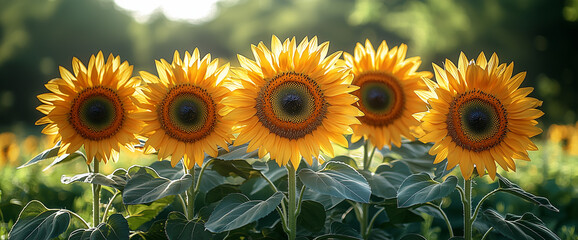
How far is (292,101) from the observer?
2062 millimetres

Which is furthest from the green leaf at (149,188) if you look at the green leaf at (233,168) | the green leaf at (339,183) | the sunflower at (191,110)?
the green leaf at (339,183)

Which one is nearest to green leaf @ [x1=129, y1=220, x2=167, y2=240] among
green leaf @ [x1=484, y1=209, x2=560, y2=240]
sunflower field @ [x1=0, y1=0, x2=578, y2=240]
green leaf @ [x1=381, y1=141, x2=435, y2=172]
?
sunflower field @ [x1=0, y1=0, x2=578, y2=240]

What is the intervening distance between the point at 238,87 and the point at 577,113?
2002 cm

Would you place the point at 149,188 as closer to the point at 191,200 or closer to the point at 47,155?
the point at 191,200

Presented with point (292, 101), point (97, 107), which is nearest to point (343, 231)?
point (292, 101)

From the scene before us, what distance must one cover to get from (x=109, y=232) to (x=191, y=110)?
1.90 ft

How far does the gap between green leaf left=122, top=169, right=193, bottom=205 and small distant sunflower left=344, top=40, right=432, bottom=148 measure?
107 cm

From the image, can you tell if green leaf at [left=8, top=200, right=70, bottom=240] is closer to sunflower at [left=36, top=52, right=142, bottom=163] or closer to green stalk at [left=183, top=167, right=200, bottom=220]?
sunflower at [left=36, top=52, right=142, bottom=163]

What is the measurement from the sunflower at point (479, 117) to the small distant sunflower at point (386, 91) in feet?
1.86

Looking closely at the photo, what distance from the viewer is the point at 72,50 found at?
91.0 ft

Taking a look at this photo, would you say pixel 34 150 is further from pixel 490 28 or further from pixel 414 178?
pixel 490 28

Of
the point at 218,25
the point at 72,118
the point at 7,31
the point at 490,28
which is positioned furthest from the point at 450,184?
the point at 218,25

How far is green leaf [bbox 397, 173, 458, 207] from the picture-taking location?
1933 millimetres

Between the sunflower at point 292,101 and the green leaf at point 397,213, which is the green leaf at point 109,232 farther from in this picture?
the green leaf at point 397,213
